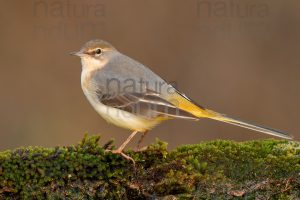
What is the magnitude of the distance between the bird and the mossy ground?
669mm

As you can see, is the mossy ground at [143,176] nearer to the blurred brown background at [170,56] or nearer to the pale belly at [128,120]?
the pale belly at [128,120]

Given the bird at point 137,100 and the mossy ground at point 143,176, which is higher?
the bird at point 137,100

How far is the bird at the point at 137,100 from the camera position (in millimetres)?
Result: 6277

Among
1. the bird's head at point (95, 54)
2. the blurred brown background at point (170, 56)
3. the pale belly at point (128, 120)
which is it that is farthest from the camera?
the blurred brown background at point (170, 56)

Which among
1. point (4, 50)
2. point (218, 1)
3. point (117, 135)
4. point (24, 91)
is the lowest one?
point (117, 135)

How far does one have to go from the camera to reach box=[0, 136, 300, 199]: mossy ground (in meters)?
5.21

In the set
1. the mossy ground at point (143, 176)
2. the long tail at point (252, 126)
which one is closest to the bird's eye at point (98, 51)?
the long tail at point (252, 126)

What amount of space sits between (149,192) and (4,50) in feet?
24.1

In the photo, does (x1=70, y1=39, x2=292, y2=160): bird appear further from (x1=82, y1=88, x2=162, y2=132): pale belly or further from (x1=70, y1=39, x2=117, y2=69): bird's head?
(x1=70, y1=39, x2=117, y2=69): bird's head

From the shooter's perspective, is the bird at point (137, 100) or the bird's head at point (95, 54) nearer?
the bird at point (137, 100)

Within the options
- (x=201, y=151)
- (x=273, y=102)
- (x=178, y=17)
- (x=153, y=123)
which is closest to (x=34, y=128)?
(x=178, y=17)

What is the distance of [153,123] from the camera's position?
645 centimetres

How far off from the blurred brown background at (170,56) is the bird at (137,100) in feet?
15.9

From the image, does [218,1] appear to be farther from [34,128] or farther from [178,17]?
[34,128]
